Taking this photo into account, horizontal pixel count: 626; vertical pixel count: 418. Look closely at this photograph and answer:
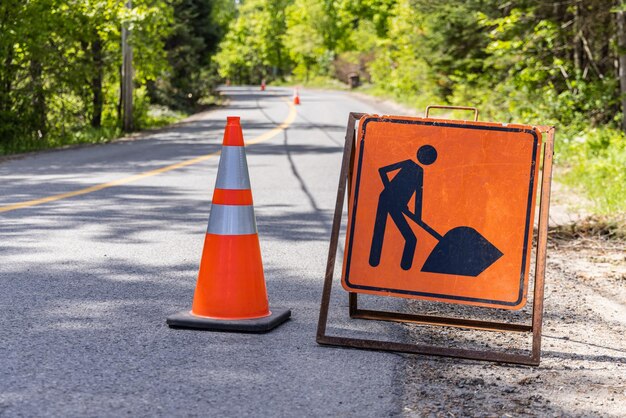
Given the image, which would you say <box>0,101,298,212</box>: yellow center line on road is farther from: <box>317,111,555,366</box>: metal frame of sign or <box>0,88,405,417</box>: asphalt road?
<box>317,111,555,366</box>: metal frame of sign

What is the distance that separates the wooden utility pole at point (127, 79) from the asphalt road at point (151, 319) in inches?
496

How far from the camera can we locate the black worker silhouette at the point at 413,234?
4.79m

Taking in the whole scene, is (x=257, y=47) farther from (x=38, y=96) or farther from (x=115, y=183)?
(x=115, y=183)

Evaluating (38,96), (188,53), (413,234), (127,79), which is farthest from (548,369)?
(188,53)

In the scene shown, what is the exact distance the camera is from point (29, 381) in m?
3.77

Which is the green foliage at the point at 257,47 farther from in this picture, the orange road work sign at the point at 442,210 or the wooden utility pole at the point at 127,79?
the orange road work sign at the point at 442,210

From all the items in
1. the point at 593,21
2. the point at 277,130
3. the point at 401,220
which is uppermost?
the point at 593,21

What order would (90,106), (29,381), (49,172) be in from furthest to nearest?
(90,106) < (49,172) < (29,381)

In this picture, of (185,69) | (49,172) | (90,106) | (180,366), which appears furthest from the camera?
(185,69)

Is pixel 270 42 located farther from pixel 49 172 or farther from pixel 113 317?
pixel 113 317

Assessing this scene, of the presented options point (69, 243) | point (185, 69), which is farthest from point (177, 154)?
point (185, 69)

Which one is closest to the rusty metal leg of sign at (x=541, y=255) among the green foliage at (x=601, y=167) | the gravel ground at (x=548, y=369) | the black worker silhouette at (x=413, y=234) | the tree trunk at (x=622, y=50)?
the gravel ground at (x=548, y=369)

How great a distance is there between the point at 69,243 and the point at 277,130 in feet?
60.3

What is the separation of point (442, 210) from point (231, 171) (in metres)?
1.12
